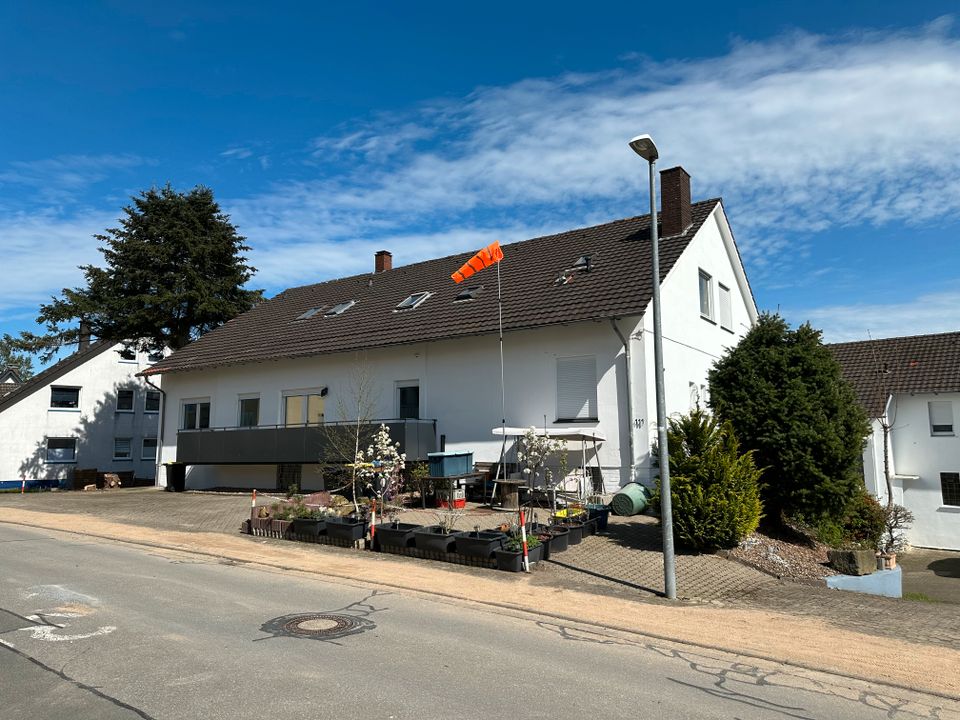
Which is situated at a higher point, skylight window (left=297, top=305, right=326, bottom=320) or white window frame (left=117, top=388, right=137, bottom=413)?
skylight window (left=297, top=305, right=326, bottom=320)

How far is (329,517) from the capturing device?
14.8 m

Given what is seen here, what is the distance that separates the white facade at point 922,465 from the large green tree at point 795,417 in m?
17.4

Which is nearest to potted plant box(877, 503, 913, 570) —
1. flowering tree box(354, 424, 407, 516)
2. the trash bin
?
flowering tree box(354, 424, 407, 516)

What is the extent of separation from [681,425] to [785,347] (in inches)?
159

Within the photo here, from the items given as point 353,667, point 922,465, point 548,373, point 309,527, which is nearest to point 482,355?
→ point 548,373

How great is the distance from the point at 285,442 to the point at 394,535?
11.4m

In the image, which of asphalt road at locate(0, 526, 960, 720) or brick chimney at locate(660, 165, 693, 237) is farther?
brick chimney at locate(660, 165, 693, 237)

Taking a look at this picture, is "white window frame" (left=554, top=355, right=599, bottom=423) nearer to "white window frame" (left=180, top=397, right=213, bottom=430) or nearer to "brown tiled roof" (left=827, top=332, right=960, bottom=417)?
"white window frame" (left=180, top=397, right=213, bottom=430)

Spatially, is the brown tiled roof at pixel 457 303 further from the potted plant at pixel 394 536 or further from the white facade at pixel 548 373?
the potted plant at pixel 394 536

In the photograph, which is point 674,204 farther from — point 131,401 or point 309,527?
point 131,401

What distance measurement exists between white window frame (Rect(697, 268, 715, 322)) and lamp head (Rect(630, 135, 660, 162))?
12318 mm

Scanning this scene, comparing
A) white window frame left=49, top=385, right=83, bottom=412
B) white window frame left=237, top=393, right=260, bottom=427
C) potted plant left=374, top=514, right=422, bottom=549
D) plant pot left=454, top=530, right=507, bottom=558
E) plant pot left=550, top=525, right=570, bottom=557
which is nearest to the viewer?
plant pot left=454, top=530, right=507, bottom=558

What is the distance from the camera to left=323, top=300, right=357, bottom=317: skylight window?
2755 cm

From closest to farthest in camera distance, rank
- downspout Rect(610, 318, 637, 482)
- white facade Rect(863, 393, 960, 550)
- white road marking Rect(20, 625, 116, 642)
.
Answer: white road marking Rect(20, 625, 116, 642)
downspout Rect(610, 318, 637, 482)
white facade Rect(863, 393, 960, 550)
